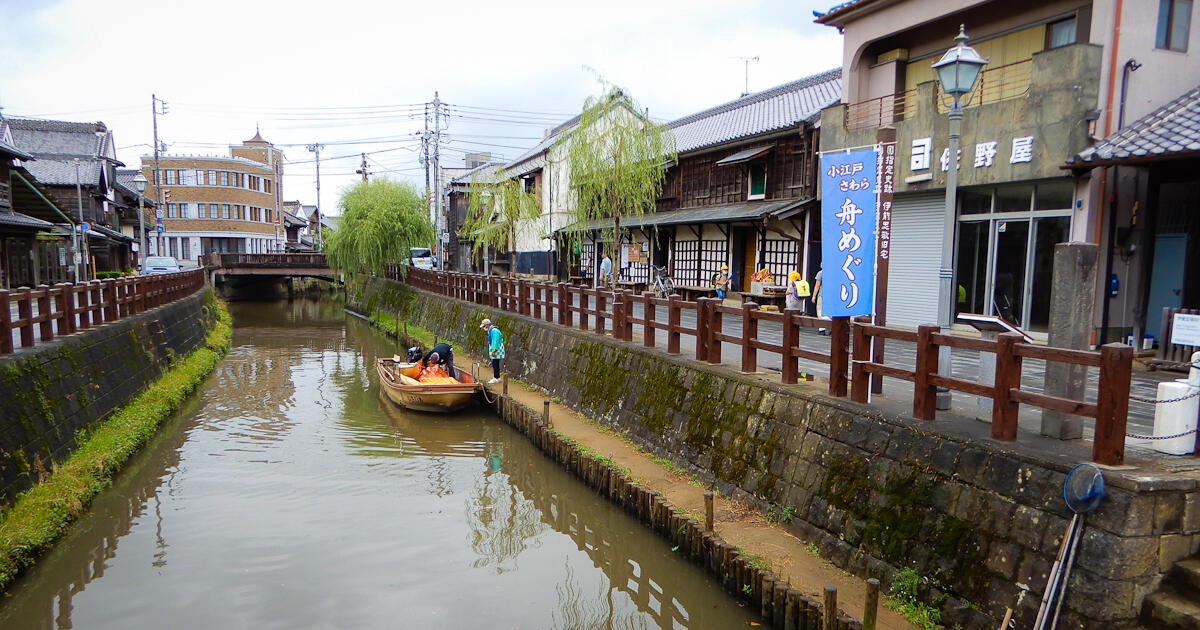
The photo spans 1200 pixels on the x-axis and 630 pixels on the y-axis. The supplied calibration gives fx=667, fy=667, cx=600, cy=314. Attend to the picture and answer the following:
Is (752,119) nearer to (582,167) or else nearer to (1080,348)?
(582,167)

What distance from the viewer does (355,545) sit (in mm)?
9078

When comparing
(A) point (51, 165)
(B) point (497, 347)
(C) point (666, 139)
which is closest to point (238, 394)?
(B) point (497, 347)

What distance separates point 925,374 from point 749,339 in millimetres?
3045

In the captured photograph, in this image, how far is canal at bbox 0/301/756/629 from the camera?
745 cm

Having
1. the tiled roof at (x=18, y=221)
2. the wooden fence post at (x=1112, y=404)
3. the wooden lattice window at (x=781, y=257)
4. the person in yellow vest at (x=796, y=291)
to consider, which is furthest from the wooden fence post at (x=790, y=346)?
the tiled roof at (x=18, y=221)

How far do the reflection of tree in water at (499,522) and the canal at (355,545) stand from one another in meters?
0.03

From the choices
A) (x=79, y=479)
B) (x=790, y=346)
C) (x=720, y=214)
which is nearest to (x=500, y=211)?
(x=720, y=214)

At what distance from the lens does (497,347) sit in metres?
17.0

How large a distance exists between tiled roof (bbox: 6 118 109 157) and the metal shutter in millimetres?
42555

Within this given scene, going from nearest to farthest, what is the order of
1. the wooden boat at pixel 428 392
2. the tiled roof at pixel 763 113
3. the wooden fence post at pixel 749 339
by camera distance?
the wooden fence post at pixel 749 339 < the wooden boat at pixel 428 392 < the tiled roof at pixel 763 113

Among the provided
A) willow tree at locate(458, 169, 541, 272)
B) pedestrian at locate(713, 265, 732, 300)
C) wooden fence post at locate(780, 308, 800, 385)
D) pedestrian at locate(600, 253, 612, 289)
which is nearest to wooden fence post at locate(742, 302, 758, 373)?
wooden fence post at locate(780, 308, 800, 385)

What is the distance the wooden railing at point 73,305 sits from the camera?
10.1 m

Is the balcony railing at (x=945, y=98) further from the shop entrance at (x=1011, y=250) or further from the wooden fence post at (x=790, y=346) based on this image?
the wooden fence post at (x=790, y=346)

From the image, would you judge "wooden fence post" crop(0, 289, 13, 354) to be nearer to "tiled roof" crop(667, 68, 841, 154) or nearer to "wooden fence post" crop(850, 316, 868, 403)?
"wooden fence post" crop(850, 316, 868, 403)
